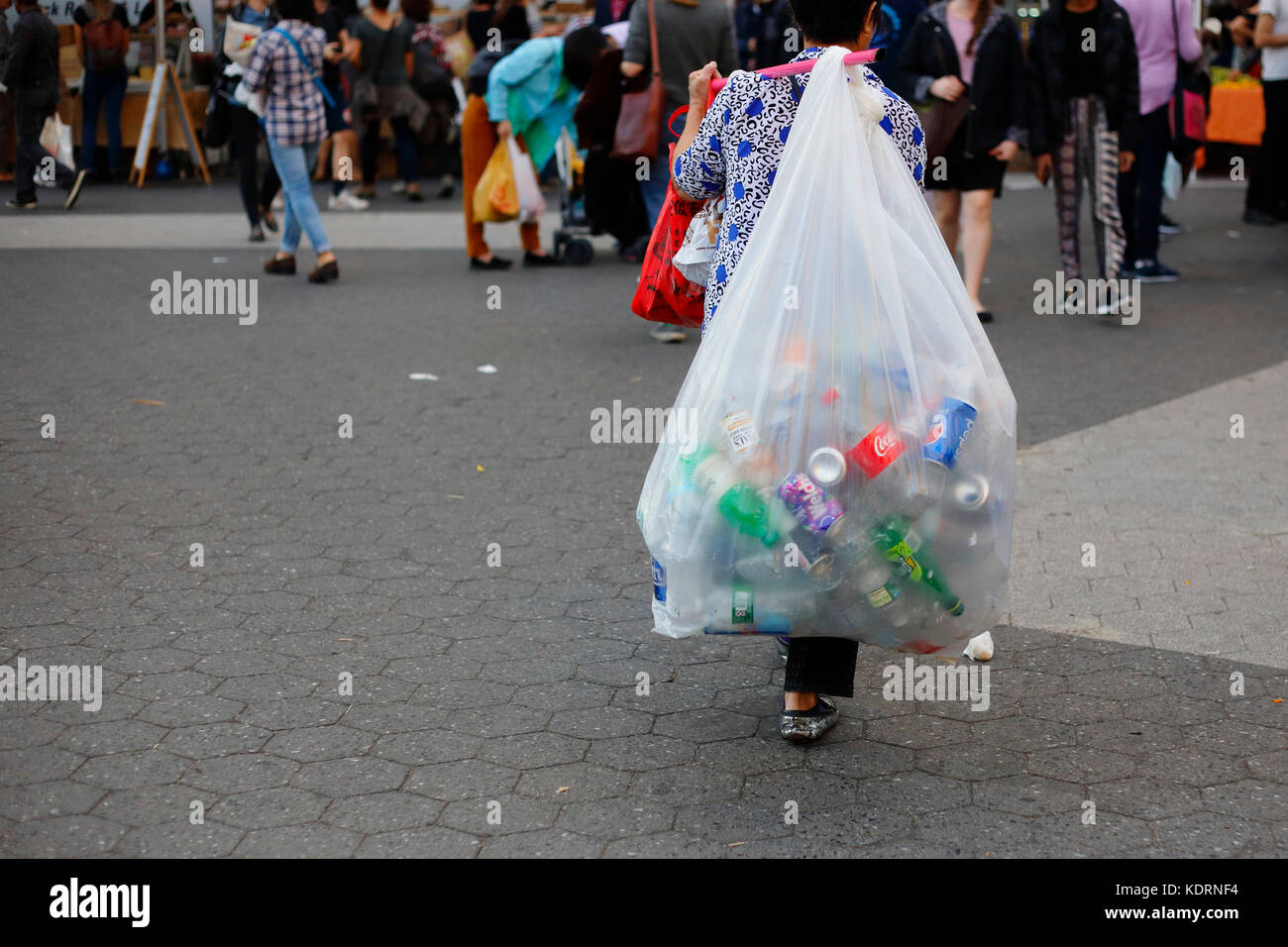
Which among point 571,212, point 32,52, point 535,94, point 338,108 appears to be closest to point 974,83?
→ point 535,94

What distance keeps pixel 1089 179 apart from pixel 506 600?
A: 5.66 meters

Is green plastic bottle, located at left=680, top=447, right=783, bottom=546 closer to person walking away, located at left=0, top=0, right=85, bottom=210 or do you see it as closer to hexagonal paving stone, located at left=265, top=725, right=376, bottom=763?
hexagonal paving stone, located at left=265, top=725, right=376, bottom=763

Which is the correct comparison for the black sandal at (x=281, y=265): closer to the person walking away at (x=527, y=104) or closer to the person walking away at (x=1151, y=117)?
the person walking away at (x=527, y=104)

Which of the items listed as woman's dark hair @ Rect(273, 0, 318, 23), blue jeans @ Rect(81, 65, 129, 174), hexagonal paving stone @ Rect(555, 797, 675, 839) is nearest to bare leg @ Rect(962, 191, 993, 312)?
woman's dark hair @ Rect(273, 0, 318, 23)

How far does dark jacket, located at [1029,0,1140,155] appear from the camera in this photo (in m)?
8.59

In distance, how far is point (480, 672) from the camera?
4207 millimetres

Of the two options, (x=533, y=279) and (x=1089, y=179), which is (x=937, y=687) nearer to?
(x=1089, y=179)

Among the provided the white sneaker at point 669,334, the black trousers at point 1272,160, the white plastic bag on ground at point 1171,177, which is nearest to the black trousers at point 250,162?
the white sneaker at point 669,334

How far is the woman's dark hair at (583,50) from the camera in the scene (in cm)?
1027

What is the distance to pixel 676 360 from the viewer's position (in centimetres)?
813

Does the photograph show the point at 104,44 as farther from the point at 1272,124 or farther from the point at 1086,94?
the point at 1272,124

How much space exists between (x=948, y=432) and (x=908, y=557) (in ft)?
0.99

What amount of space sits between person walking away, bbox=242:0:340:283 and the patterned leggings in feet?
16.0
